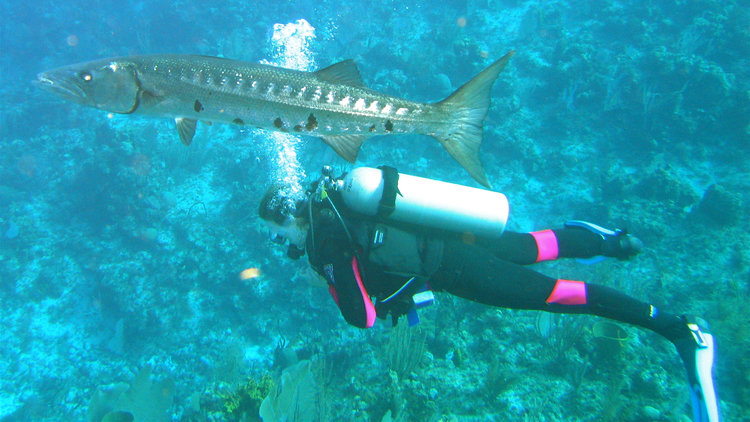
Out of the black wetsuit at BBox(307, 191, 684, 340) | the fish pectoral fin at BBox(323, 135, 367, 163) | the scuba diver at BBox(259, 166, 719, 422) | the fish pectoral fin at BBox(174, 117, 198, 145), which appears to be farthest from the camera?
the scuba diver at BBox(259, 166, 719, 422)

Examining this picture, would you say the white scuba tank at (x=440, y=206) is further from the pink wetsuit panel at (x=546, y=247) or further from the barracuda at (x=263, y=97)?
the pink wetsuit panel at (x=546, y=247)

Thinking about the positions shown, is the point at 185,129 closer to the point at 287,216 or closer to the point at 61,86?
the point at 61,86

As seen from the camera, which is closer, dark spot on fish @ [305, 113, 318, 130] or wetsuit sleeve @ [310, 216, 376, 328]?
dark spot on fish @ [305, 113, 318, 130]

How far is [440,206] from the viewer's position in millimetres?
3457

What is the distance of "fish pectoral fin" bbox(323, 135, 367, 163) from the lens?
2967mm

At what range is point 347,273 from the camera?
3074mm

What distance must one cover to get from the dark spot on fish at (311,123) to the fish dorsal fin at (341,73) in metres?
0.35

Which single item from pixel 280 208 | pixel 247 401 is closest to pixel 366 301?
pixel 280 208

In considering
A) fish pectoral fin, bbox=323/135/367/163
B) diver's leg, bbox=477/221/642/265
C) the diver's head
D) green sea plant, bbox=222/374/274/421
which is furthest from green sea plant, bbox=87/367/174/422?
diver's leg, bbox=477/221/642/265

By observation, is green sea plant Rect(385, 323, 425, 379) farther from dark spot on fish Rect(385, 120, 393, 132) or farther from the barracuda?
dark spot on fish Rect(385, 120, 393, 132)

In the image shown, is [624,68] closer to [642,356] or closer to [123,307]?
[642,356]

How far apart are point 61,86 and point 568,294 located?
504cm

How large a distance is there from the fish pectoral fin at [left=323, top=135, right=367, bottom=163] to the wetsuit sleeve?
2.57 feet

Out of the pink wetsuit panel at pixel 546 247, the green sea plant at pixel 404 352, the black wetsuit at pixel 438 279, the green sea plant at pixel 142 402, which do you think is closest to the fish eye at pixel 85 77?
the black wetsuit at pixel 438 279
